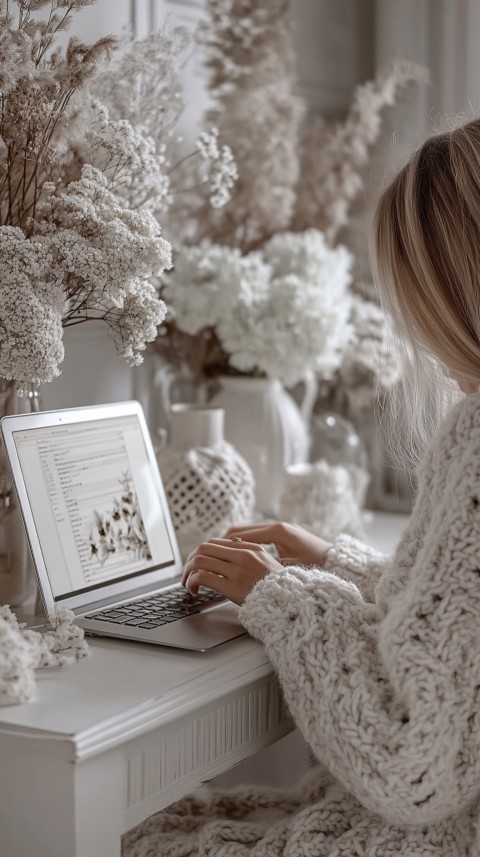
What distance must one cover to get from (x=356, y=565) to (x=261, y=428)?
1.76ft

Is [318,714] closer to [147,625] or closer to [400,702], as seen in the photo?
[400,702]

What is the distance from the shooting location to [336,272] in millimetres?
1766

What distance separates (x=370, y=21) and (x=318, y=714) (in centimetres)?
176

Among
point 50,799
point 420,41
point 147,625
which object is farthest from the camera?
point 420,41

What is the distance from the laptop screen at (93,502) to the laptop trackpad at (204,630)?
143 millimetres

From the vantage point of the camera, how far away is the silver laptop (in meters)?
1.11

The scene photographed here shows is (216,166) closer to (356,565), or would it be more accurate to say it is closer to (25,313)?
(25,313)

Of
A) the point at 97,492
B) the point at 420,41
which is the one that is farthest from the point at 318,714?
the point at 420,41

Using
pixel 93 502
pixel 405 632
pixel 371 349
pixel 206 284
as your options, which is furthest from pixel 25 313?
pixel 371 349

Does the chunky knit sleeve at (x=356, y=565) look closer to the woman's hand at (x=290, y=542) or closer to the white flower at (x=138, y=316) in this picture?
the woman's hand at (x=290, y=542)

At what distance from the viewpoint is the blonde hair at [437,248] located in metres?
1.03

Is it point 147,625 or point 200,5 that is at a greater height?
point 200,5

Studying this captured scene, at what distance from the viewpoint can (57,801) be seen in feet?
2.76

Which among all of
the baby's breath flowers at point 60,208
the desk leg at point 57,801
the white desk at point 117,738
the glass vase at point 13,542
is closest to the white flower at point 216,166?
the baby's breath flowers at point 60,208
